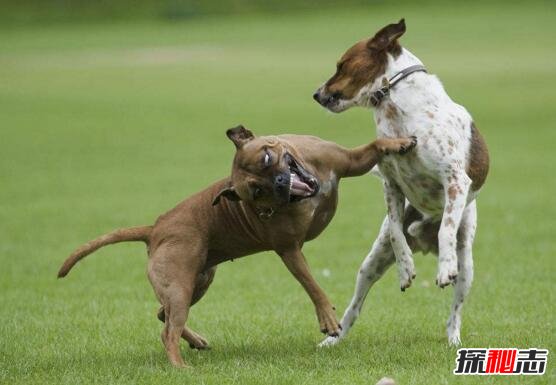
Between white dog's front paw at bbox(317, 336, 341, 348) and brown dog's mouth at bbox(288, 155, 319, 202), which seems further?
white dog's front paw at bbox(317, 336, 341, 348)

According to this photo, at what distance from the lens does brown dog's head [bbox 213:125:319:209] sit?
7680mm

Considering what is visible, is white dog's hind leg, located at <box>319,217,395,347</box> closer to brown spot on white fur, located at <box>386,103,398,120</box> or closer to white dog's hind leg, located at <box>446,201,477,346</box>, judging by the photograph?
white dog's hind leg, located at <box>446,201,477,346</box>

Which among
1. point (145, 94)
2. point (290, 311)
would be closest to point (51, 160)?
point (145, 94)

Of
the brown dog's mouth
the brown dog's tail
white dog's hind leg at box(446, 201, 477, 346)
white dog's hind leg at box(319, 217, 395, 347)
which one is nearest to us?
the brown dog's mouth

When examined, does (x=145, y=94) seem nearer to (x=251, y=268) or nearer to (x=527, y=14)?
(x=251, y=268)

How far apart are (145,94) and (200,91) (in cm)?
183

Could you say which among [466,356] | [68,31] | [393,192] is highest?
[393,192]

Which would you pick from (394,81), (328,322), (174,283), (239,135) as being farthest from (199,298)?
(394,81)

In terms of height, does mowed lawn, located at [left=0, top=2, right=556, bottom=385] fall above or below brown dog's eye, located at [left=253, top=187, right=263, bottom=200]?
below

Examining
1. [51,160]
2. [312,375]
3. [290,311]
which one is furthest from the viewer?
[51,160]

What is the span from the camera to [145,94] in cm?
3647

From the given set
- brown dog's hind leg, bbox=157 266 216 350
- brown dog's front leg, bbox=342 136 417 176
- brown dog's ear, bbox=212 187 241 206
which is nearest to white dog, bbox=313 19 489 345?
brown dog's front leg, bbox=342 136 417 176

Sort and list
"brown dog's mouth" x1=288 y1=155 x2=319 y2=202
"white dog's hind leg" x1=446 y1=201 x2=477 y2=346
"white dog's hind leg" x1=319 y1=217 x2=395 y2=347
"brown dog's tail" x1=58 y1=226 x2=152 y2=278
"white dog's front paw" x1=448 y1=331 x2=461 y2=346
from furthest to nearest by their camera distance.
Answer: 1. "white dog's hind leg" x1=319 y1=217 x2=395 y2=347
2. "white dog's hind leg" x1=446 y1=201 x2=477 y2=346
3. "white dog's front paw" x1=448 y1=331 x2=461 y2=346
4. "brown dog's tail" x1=58 y1=226 x2=152 y2=278
5. "brown dog's mouth" x1=288 y1=155 x2=319 y2=202

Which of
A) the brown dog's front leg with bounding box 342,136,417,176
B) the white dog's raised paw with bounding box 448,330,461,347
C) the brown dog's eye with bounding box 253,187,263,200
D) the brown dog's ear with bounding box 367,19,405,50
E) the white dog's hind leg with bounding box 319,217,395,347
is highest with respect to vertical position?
the brown dog's ear with bounding box 367,19,405,50
